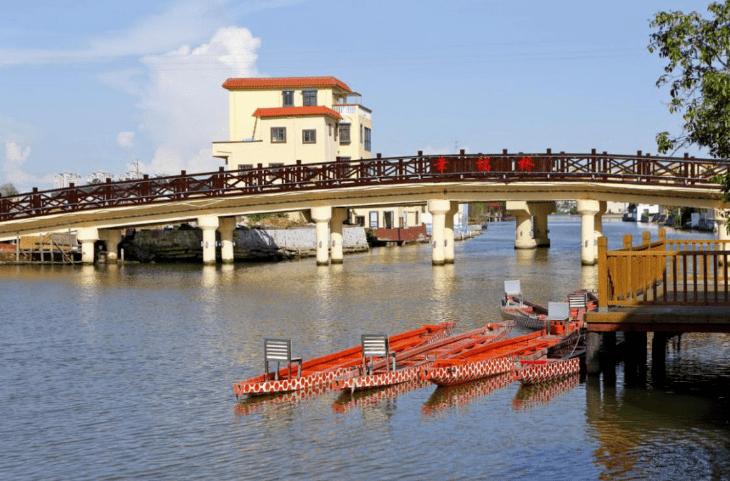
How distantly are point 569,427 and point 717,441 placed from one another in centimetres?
257

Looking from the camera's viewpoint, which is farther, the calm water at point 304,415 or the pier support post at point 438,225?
the pier support post at point 438,225

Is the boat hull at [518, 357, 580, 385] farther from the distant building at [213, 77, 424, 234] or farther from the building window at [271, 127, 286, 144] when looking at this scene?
the building window at [271, 127, 286, 144]

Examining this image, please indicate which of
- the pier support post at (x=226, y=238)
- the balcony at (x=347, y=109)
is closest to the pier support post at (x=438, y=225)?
the pier support post at (x=226, y=238)

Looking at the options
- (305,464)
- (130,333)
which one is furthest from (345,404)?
(130,333)

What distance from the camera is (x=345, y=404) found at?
2011cm

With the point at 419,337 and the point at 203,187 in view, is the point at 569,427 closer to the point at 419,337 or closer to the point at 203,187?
the point at 419,337

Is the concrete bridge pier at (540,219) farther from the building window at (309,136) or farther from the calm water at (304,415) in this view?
the calm water at (304,415)

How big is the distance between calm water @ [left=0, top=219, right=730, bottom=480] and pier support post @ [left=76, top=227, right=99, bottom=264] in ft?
81.1

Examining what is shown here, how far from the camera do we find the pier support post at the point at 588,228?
178 ft

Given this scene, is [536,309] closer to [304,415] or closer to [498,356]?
[498,356]

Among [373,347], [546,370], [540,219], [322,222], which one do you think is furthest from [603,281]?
[540,219]

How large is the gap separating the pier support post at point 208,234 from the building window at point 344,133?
3292 cm

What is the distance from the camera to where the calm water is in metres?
16.0

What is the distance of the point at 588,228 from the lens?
54.8 meters
